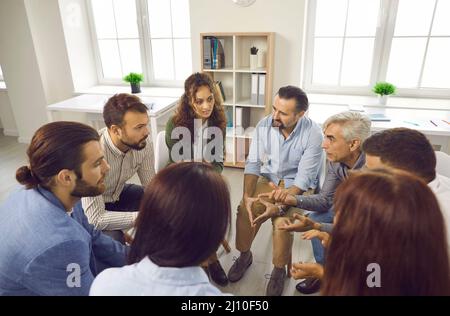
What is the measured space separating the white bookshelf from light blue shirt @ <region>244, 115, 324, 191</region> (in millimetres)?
1056

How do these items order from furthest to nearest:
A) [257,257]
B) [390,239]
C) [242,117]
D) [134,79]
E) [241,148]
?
[134,79] < [241,148] < [242,117] < [257,257] < [390,239]

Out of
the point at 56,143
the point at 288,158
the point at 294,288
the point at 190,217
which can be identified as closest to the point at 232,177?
the point at 288,158

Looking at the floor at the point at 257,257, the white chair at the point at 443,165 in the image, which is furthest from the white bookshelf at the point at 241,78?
the white chair at the point at 443,165

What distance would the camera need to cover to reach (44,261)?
1.00 m

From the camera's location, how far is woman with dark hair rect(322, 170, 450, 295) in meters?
0.70

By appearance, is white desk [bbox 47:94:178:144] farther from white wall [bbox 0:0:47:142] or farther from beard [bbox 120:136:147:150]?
beard [bbox 120:136:147:150]

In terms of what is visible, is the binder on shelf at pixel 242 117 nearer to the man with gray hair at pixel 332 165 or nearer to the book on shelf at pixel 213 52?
the book on shelf at pixel 213 52

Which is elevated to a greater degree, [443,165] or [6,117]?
[443,165]

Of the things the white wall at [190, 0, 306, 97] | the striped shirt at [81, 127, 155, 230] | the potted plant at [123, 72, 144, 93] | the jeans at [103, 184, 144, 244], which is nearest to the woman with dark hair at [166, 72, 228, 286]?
the striped shirt at [81, 127, 155, 230]

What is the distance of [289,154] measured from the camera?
6.77ft

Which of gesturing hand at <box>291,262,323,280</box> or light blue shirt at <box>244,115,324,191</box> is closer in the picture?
gesturing hand at <box>291,262,323,280</box>

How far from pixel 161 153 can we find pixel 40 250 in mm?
1082

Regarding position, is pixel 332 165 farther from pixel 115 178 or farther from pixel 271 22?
pixel 271 22

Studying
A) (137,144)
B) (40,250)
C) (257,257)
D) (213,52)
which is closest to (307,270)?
(257,257)
